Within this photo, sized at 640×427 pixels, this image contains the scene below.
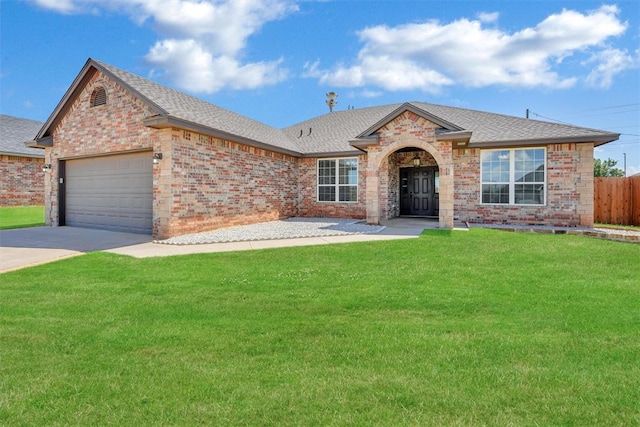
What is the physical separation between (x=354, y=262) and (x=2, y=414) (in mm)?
5715

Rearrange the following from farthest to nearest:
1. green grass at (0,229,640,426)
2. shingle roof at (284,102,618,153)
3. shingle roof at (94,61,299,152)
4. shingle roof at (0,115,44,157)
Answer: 1. shingle roof at (0,115,44,157)
2. shingle roof at (284,102,618,153)
3. shingle roof at (94,61,299,152)
4. green grass at (0,229,640,426)

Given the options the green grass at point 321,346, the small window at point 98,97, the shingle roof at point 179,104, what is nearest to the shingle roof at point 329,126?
the shingle roof at point 179,104

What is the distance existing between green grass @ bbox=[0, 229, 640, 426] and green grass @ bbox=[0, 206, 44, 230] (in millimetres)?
10923

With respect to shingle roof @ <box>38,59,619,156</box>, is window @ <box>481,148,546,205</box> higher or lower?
lower

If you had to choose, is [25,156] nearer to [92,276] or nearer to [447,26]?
[92,276]

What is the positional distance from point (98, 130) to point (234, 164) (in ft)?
16.3

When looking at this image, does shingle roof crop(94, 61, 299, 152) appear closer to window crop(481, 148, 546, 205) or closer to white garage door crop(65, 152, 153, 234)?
white garage door crop(65, 152, 153, 234)

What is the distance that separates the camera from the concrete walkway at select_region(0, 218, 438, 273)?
8.02 m

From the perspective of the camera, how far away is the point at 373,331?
383 centimetres

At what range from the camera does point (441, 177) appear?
11.8 metres

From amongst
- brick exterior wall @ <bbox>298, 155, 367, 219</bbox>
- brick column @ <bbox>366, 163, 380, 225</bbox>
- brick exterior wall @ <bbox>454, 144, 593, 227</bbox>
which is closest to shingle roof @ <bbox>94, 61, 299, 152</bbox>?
brick exterior wall @ <bbox>298, 155, 367, 219</bbox>

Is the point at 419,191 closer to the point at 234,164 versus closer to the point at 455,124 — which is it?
the point at 455,124

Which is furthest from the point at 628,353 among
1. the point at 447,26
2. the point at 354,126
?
the point at 354,126

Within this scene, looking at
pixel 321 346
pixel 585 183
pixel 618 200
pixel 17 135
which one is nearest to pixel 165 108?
pixel 321 346
